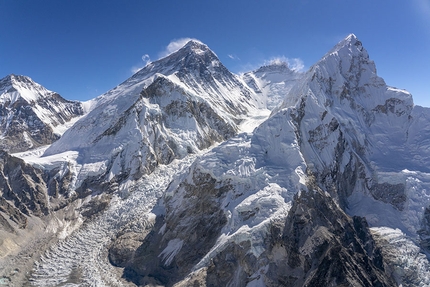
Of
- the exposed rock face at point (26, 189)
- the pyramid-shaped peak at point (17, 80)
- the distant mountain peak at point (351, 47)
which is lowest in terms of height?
the exposed rock face at point (26, 189)

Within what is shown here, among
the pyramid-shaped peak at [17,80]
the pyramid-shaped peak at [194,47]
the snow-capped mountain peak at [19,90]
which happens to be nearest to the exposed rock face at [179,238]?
the pyramid-shaped peak at [194,47]

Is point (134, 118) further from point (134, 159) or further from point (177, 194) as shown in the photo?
point (177, 194)

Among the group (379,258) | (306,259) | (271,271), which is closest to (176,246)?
(271,271)

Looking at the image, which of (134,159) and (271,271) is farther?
(134,159)

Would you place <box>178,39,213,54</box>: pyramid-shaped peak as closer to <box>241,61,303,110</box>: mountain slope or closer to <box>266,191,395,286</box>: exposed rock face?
<box>241,61,303,110</box>: mountain slope

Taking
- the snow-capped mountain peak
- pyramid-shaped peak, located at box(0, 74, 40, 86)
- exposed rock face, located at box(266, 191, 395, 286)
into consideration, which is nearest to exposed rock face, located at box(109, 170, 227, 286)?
exposed rock face, located at box(266, 191, 395, 286)

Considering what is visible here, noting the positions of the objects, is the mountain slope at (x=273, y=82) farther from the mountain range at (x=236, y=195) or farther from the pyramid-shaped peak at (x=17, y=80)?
the pyramid-shaped peak at (x=17, y=80)
